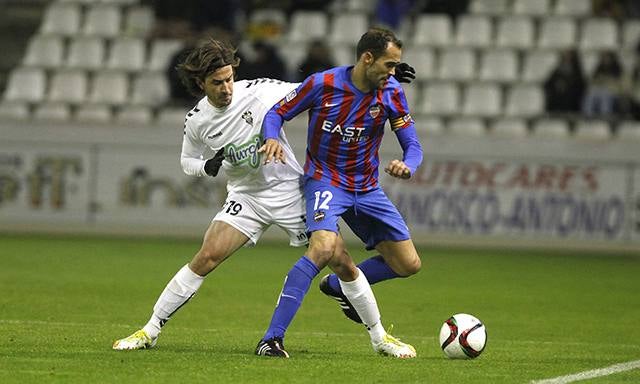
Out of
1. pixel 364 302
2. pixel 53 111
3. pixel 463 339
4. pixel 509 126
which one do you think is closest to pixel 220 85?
→ pixel 364 302

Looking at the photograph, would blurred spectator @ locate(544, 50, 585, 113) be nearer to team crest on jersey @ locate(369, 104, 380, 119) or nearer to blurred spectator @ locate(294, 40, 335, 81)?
blurred spectator @ locate(294, 40, 335, 81)

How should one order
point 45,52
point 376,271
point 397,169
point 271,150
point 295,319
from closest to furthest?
point 397,169, point 271,150, point 376,271, point 295,319, point 45,52

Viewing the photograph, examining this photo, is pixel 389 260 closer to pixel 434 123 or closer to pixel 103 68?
pixel 434 123

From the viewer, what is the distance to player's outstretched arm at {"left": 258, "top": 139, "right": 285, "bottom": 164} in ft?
24.8

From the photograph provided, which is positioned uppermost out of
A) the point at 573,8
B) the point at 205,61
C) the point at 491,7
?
the point at 573,8

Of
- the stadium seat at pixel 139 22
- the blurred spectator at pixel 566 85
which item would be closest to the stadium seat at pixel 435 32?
the blurred spectator at pixel 566 85

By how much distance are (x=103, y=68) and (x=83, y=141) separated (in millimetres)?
2961

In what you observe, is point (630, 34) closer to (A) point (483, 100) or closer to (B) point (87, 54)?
(A) point (483, 100)

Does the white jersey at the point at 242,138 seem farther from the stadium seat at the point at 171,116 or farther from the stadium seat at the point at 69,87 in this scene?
the stadium seat at the point at 69,87

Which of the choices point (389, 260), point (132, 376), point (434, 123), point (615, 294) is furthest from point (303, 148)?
point (132, 376)

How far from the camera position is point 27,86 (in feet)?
69.8

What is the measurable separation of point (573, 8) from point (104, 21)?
8161 millimetres

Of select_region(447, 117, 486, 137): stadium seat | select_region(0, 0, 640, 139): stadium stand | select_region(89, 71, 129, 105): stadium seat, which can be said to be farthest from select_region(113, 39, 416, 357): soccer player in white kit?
select_region(89, 71, 129, 105): stadium seat

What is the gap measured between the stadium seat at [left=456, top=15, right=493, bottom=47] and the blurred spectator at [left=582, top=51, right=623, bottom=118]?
2.43 metres
